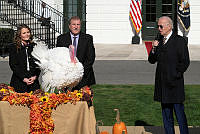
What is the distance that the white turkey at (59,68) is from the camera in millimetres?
5184

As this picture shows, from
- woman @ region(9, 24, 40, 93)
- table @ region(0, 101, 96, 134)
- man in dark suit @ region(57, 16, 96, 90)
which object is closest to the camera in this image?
table @ region(0, 101, 96, 134)

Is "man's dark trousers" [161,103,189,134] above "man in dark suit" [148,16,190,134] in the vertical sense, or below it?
below

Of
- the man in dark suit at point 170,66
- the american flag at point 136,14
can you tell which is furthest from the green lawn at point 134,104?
the american flag at point 136,14

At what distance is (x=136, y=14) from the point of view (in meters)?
25.4

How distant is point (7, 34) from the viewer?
19.6 m

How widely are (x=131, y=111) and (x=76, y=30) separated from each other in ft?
9.86

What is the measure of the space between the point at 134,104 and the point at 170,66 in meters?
3.68

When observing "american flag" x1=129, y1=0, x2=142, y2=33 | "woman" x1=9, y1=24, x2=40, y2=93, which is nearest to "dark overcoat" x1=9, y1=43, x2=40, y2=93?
"woman" x1=9, y1=24, x2=40, y2=93

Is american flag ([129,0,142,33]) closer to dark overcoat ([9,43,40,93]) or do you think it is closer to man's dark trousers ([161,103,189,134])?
dark overcoat ([9,43,40,93])

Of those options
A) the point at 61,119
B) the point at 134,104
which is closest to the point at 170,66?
the point at 61,119

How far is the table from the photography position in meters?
5.54

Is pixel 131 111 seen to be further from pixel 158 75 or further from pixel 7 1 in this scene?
pixel 7 1

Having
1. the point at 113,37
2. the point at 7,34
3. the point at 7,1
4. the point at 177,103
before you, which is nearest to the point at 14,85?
the point at 177,103

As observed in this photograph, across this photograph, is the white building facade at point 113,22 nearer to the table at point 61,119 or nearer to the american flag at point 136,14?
the american flag at point 136,14
